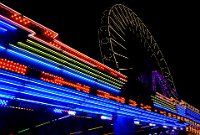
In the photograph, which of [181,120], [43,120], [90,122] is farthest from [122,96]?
[181,120]

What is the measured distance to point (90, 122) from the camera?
40.3 feet

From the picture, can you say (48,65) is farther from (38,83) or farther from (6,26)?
(6,26)

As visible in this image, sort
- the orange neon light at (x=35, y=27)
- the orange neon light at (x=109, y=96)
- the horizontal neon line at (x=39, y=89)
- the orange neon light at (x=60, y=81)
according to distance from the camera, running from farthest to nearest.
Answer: the orange neon light at (x=109, y=96) < the orange neon light at (x=60, y=81) < the orange neon light at (x=35, y=27) < the horizontal neon line at (x=39, y=89)

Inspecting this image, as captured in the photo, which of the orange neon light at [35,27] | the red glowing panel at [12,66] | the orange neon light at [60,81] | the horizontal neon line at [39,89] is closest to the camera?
→ the red glowing panel at [12,66]

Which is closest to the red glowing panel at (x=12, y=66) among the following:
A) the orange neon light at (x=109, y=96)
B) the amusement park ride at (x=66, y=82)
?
the amusement park ride at (x=66, y=82)

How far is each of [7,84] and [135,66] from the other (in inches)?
440

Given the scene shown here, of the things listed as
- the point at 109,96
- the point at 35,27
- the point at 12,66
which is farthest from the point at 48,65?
the point at 109,96

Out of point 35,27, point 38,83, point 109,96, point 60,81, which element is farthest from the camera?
point 109,96

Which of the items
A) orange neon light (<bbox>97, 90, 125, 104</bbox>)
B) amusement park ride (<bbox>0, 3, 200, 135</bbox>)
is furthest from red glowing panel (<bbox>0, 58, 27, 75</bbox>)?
orange neon light (<bbox>97, 90, 125, 104</bbox>)

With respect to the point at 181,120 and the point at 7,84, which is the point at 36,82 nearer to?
the point at 7,84

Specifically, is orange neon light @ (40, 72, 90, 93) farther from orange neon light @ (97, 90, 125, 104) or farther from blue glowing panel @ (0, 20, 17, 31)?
blue glowing panel @ (0, 20, 17, 31)

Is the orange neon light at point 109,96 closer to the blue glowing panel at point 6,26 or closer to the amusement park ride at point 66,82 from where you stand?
the amusement park ride at point 66,82

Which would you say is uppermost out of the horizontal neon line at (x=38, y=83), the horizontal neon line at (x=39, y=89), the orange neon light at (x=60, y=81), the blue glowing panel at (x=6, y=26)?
the blue glowing panel at (x=6, y=26)

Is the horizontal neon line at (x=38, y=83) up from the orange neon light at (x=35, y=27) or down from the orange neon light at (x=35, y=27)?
down
